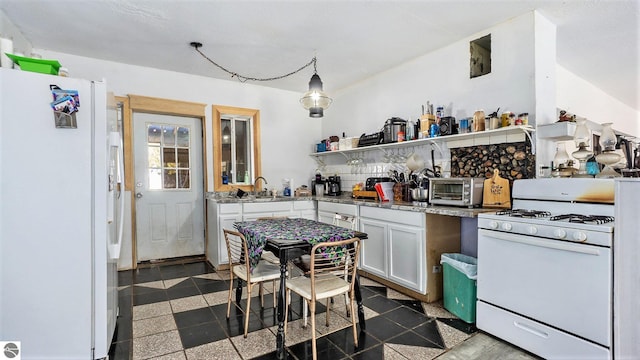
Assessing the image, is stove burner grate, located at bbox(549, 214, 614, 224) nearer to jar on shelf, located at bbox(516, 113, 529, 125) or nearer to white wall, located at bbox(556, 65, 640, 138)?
jar on shelf, located at bbox(516, 113, 529, 125)

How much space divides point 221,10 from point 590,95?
522 centimetres

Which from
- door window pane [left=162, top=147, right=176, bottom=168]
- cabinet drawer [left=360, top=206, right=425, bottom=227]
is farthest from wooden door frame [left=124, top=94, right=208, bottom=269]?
cabinet drawer [left=360, top=206, right=425, bottom=227]

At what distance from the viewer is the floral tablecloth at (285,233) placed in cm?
219

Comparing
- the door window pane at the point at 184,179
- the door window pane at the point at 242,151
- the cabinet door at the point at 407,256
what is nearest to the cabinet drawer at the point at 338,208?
the cabinet door at the point at 407,256

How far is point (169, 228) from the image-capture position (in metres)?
Result: 4.37

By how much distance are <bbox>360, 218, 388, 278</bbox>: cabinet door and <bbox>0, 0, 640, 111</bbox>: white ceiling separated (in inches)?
75.8

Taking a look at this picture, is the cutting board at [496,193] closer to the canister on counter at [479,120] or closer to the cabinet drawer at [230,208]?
the canister on counter at [479,120]

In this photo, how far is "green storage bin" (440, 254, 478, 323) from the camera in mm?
2465

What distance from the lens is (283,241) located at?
6.89 feet

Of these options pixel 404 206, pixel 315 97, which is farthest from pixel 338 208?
pixel 315 97

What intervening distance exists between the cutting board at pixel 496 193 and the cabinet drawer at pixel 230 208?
9.00 feet

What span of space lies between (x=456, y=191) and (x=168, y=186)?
3.63 metres

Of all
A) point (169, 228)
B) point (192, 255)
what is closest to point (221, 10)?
point (169, 228)

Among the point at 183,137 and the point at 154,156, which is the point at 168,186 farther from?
the point at 183,137
